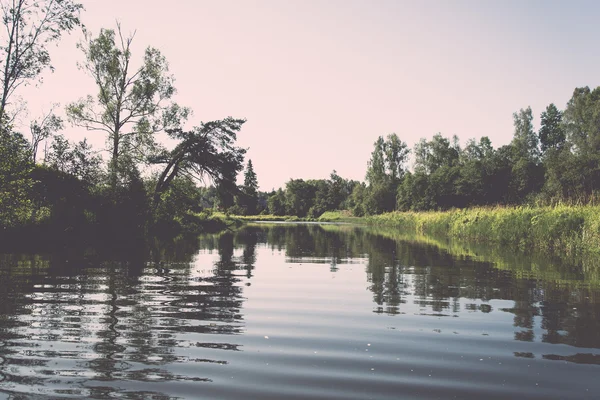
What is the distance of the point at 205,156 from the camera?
41062 millimetres

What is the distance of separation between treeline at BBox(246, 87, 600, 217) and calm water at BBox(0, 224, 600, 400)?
3955 cm

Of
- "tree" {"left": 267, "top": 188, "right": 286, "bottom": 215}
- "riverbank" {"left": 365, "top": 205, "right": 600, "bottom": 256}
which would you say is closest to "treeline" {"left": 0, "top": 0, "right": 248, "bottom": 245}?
"riverbank" {"left": 365, "top": 205, "right": 600, "bottom": 256}

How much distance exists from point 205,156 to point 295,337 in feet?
119

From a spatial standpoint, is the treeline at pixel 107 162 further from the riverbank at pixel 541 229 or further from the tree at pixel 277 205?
the tree at pixel 277 205

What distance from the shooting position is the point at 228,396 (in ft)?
13.7

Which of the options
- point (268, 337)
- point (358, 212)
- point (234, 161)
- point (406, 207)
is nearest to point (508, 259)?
point (268, 337)

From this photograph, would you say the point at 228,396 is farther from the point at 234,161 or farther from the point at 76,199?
the point at 234,161

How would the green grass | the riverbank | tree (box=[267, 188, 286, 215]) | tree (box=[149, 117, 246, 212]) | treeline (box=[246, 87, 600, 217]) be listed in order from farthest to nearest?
tree (box=[267, 188, 286, 215]) → the green grass → treeline (box=[246, 87, 600, 217]) → tree (box=[149, 117, 246, 212]) → the riverbank

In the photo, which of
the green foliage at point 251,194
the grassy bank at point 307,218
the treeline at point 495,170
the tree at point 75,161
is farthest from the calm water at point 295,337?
the grassy bank at point 307,218

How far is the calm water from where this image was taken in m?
4.45

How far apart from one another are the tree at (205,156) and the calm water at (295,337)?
27233 millimetres

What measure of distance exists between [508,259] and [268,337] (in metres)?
13.8

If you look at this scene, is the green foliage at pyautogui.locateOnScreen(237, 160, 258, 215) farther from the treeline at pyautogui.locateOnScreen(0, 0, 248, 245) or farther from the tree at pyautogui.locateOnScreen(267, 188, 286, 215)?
the treeline at pyautogui.locateOnScreen(0, 0, 248, 245)

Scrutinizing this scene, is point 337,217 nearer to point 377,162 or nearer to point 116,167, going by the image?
point 377,162
